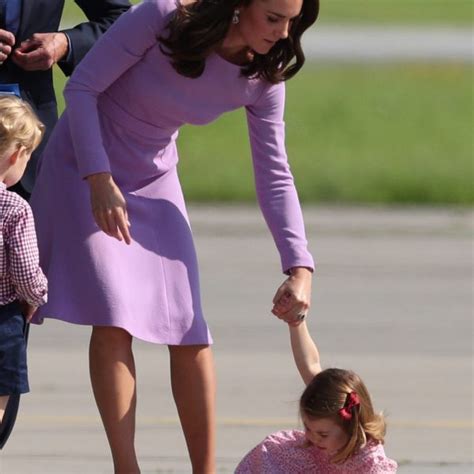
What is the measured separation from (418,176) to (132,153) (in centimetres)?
1012

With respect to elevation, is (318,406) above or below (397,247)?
above

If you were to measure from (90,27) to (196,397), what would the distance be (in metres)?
1.22

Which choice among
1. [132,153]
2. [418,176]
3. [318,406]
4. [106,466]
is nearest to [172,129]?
[132,153]

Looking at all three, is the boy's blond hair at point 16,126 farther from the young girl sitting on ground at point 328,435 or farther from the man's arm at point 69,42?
the young girl sitting on ground at point 328,435

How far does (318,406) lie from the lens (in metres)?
4.10

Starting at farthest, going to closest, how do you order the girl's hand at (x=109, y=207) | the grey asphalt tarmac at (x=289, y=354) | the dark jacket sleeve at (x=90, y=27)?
1. the grey asphalt tarmac at (x=289, y=354)
2. the dark jacket sleeve at (x=90, y=27)
3. the girl's hand at (x=109, y=207)

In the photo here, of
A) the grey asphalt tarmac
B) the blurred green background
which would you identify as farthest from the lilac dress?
the blurred green background

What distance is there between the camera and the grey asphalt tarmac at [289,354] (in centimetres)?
558

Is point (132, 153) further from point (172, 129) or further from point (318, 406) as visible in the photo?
point (318, 406)

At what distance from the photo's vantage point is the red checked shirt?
408 cm

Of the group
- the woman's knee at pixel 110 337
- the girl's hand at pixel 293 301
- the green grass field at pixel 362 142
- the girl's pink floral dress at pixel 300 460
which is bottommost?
the green grass field at pixel 362 142

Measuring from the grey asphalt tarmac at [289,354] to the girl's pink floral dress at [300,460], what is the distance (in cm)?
88

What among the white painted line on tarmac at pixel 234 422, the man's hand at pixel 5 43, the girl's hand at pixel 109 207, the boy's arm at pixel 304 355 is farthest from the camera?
the white painted line on tarmac at pixel 234 422

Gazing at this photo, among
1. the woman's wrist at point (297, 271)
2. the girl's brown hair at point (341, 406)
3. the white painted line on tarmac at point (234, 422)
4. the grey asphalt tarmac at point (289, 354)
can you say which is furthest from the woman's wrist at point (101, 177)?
the white painted line on tarmac at point (234, 422)
